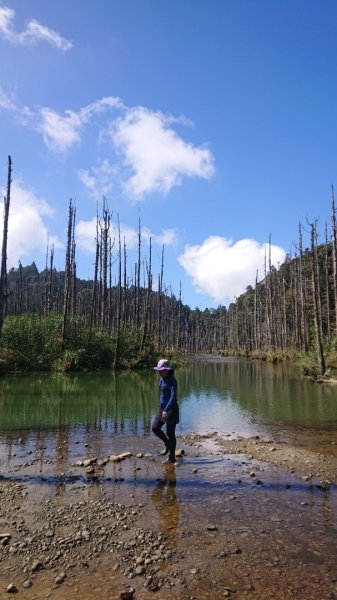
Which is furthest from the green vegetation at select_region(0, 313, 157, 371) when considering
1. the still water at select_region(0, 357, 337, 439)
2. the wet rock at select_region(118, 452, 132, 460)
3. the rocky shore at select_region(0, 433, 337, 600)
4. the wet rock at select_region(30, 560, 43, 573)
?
the wet rock at select_region(30, 560, 43, 573)

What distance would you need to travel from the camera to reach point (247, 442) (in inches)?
389

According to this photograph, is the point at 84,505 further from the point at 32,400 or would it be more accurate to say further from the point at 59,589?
the point at 32,400

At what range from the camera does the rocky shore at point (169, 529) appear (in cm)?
405

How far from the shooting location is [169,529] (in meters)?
5.20

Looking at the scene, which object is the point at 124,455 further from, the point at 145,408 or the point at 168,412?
the point at 145,408

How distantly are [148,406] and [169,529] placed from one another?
402 inches

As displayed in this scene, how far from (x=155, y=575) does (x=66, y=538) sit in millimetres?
1252

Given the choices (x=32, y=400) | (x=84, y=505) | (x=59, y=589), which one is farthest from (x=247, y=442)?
(x=32, y=400)

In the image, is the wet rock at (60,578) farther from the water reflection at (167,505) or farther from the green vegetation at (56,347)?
the green vegetation at (56,347)

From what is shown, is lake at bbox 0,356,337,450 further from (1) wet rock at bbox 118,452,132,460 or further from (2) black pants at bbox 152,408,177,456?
(2) black pants at bbox 152,408,177,456

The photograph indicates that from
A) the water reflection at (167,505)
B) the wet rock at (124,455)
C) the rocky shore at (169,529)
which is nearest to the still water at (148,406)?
the wet rock at (124,455)

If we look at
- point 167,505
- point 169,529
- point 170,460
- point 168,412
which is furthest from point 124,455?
point 169,529

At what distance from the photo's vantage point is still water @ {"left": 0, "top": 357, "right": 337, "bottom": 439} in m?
11.7

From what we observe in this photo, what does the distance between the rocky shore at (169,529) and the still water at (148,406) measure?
344 centimetres
